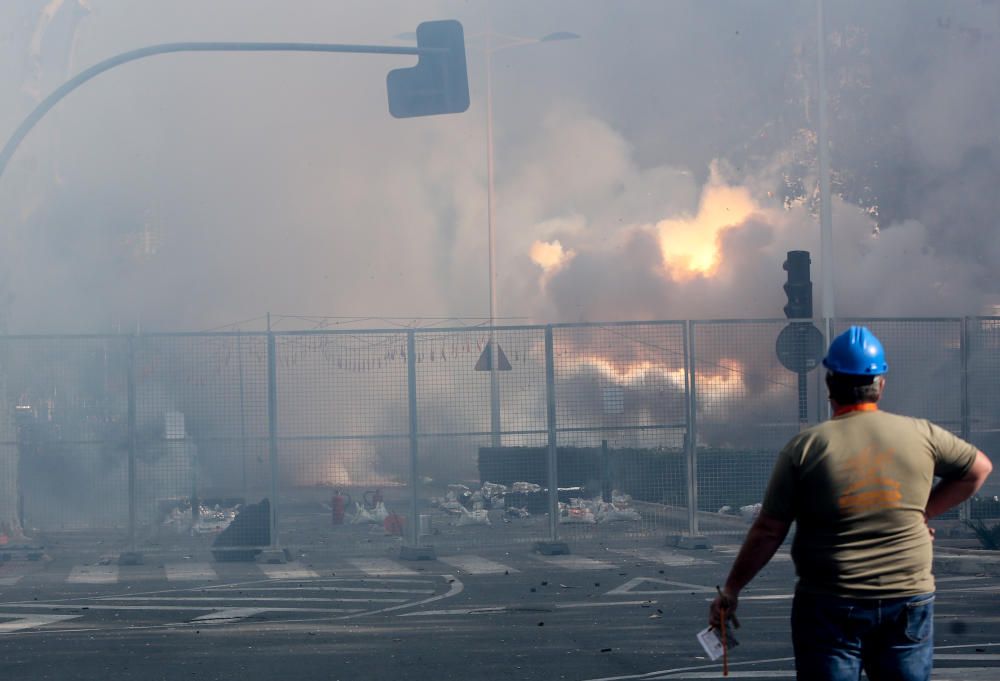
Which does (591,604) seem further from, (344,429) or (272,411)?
(272,411)

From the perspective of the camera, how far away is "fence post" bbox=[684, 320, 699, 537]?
1350cm

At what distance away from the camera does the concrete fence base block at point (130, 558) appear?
1307 cm

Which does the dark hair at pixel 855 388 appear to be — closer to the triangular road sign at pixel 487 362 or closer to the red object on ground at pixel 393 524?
the triangular road sign at pixel 487 362

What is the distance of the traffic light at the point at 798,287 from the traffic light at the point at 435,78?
513 cm

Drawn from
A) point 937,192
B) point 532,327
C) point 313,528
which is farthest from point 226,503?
point 937,192

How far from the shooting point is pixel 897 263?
26.8m

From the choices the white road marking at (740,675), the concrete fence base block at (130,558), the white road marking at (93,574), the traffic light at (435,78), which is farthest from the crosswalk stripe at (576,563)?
the white road marking at (740,675)

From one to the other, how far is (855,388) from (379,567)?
9.68 metres

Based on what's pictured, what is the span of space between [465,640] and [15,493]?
24.4 ft

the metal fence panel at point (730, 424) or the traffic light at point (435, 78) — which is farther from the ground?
the traffic light at point (435, 78)

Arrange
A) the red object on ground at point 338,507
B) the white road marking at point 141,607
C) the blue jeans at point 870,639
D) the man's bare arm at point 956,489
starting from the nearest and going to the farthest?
the blue jeans at point 870,639 < the man's bare arm at point 956,489 < the white road marking at point 141,607 < the red object on ground at point 338,507

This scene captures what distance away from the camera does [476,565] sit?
41.7 feet

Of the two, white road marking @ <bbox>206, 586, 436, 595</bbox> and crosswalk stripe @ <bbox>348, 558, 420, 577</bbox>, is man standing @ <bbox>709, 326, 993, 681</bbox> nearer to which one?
white road marking @ <bbox>206, 586, 436, 595</bbox>

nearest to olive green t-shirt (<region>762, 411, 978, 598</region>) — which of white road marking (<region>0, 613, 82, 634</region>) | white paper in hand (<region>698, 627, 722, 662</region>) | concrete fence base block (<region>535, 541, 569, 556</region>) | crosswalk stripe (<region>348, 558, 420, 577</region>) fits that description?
white paper in hand (<region>698, 627, 722, 662</region>)
